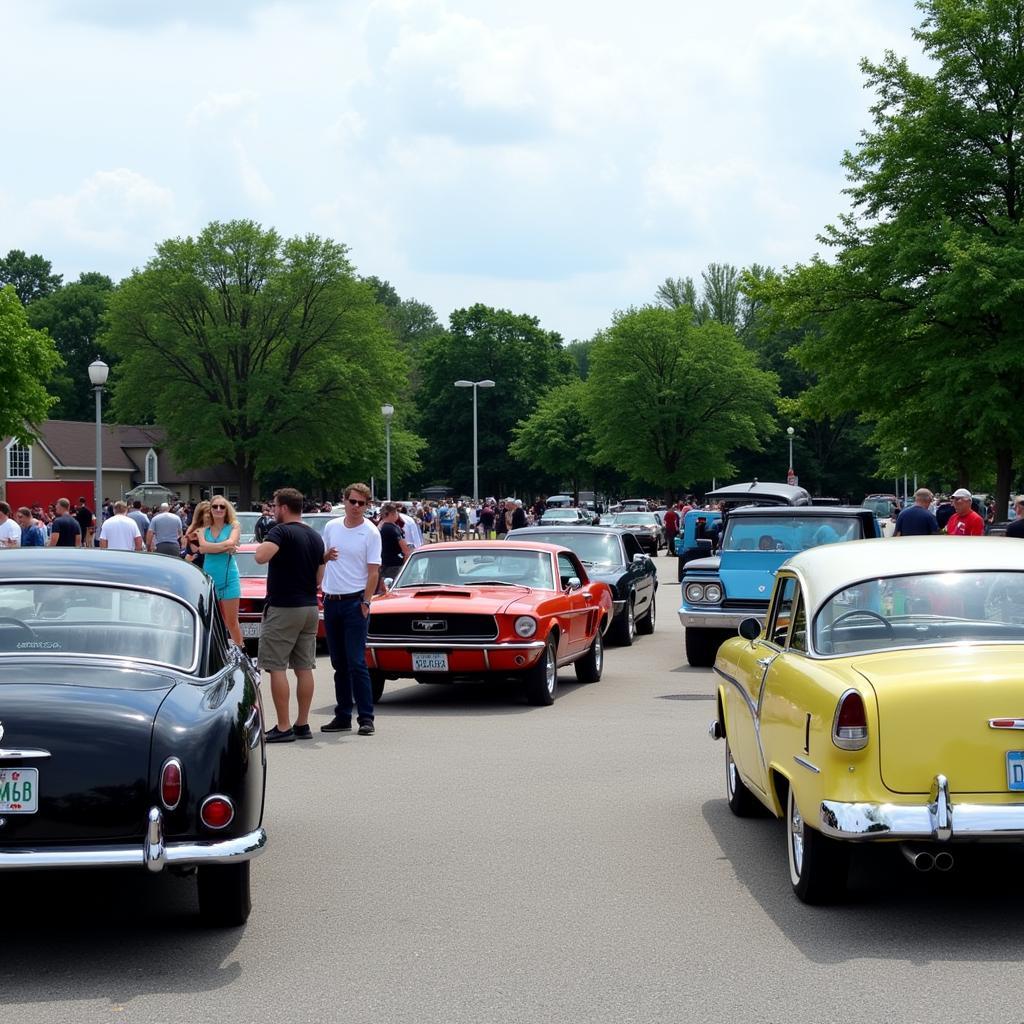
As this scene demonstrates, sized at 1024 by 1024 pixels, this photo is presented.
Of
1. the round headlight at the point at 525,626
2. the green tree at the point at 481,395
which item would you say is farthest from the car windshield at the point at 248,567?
the green tree at the point at 481,395

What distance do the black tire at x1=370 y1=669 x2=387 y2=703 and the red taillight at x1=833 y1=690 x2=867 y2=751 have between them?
27.1ft

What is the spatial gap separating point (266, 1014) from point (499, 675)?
8734 millimetres

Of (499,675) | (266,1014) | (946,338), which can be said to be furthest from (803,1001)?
(946,338)

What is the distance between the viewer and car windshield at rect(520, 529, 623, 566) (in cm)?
2047

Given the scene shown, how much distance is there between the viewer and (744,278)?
3947 cm

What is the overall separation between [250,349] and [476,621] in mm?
59685

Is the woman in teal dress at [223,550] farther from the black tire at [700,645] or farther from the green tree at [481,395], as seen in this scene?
the green tree at [481,395]

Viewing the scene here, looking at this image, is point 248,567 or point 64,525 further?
point 64,525

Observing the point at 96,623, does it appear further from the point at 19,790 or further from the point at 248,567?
the point at 248,567

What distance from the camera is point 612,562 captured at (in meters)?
20.6

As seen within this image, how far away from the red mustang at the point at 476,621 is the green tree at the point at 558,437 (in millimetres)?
76276

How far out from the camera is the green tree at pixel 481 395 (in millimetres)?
101125

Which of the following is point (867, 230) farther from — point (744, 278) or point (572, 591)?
point (572, 591)

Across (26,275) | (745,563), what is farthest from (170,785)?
(26,275)
